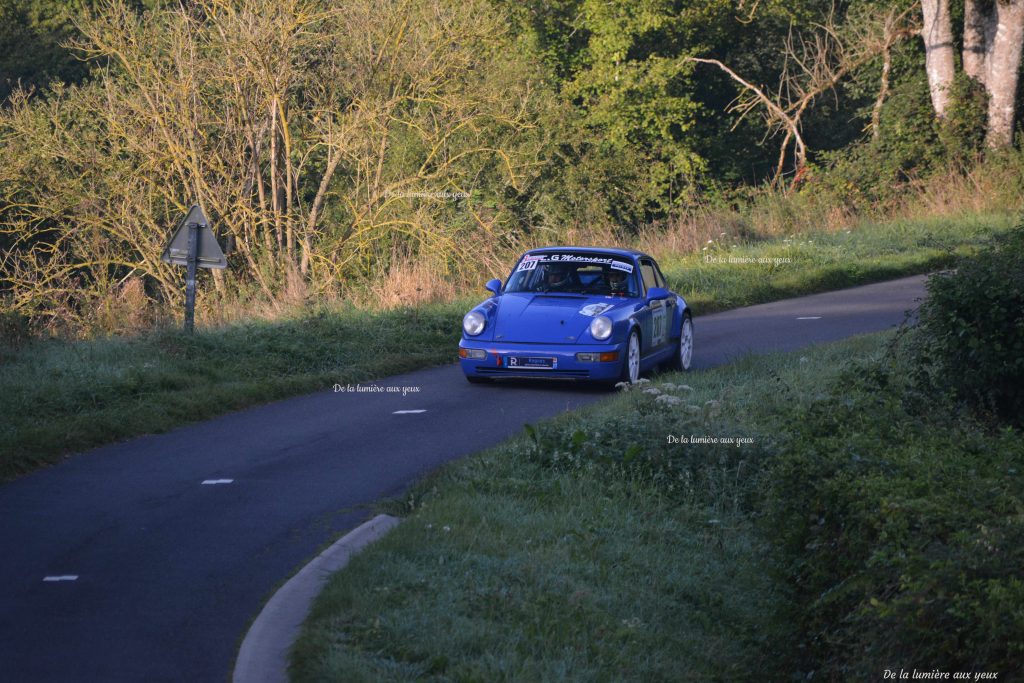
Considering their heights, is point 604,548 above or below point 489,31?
below

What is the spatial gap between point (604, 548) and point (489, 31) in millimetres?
19436

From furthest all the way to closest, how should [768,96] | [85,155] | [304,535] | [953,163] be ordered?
[768,96] → [953,163] → [85,155] → [304,535]

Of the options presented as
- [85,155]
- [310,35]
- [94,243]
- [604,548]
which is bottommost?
[604,548]

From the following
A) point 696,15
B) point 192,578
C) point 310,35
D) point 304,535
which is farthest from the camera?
point 696,15

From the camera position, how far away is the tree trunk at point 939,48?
110 ft

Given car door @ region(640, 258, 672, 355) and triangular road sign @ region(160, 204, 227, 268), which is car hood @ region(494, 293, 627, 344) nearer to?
car door @ region(640, 258, 672, 355)

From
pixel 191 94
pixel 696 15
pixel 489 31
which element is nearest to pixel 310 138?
pixel 191 94

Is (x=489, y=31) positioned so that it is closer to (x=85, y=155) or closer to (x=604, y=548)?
(x=85, y=155)

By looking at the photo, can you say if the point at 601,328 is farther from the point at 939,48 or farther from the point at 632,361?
the point at 939,48

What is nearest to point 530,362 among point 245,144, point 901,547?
point 901,547

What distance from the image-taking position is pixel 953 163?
3359 cm

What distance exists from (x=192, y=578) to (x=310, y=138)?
18612 millimetres

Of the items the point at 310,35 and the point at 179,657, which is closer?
the point at 179,657

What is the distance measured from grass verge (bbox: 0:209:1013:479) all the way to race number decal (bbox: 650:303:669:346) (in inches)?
118
